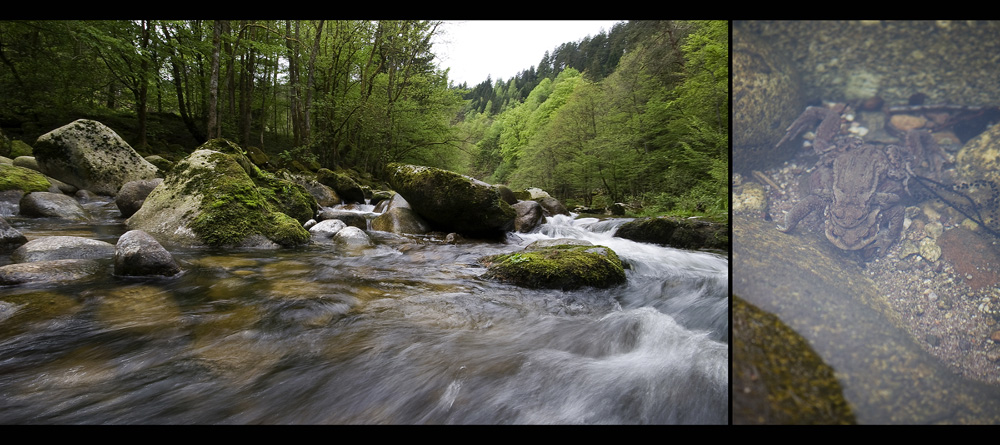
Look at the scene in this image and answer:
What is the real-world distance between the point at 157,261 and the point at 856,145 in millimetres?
5646

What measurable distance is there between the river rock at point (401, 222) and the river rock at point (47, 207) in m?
5.61

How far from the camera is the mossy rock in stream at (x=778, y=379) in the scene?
61 centimetres

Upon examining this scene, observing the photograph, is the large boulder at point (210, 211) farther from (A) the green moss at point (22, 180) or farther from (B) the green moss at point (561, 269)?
(A) the green moss at point (22, 180)

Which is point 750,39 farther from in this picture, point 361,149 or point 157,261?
point 361,149

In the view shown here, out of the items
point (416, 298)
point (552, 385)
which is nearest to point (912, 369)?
point (552, 385)

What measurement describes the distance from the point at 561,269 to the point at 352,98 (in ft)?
62.8

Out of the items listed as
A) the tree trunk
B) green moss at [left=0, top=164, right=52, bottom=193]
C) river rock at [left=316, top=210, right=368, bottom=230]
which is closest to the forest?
the tree trunk

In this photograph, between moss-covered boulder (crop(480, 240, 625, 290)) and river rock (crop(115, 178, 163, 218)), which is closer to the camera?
moss-covered boulder (crop(480, 240, 625, 290))

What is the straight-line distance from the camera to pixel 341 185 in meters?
13.2

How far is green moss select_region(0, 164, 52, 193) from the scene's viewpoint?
26.8ft

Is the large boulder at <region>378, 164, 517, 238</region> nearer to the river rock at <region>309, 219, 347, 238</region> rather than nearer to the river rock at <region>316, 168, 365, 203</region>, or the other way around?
the river rock at <region>309, 219, 347, 238</region>

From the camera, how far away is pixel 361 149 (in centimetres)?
2272

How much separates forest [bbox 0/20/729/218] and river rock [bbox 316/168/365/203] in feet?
5.91

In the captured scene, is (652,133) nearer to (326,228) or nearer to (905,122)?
(326,228)
